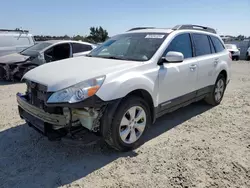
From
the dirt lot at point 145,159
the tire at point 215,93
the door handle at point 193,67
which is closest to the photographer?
A: the dirt lot at point 145,159

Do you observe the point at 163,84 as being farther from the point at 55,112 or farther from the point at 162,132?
the point at 55,112

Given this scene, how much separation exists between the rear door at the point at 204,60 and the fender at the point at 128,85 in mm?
1499

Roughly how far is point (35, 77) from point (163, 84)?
1.95m

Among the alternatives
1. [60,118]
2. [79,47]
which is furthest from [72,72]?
[79,47]

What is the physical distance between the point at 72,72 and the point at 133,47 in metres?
1.30

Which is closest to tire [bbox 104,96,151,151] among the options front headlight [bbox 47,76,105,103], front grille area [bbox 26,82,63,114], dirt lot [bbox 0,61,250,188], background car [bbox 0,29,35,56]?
dirt lot [bbox 0,61,250,188]

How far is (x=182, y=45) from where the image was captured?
431 centimetres

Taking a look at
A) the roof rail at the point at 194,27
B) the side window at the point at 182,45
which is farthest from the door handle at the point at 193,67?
the roof rail at the point at 194,27

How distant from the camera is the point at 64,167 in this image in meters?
3.03

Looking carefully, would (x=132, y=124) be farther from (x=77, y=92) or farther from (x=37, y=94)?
(x=37, y=94)

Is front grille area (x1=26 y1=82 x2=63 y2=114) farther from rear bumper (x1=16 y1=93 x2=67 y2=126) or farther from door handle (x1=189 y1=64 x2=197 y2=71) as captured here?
door handle (x1=189 y1=64 x2=197 y2=71)

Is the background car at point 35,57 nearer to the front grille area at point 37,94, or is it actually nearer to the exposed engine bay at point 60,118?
the front grille area at point 37,94

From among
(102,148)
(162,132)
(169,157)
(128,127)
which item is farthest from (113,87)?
(162,132)

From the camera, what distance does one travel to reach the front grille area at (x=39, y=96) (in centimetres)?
296
